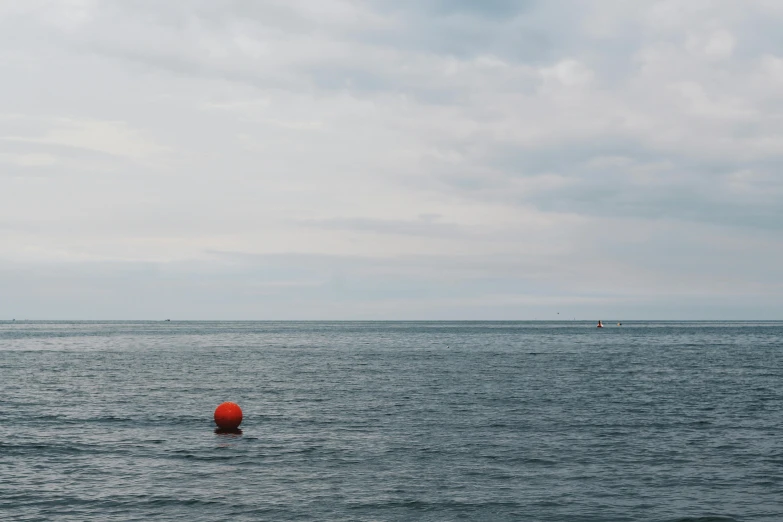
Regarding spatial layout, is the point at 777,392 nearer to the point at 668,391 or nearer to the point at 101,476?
the point at 668,391

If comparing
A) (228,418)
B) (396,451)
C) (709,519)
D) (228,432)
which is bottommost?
(709,519)

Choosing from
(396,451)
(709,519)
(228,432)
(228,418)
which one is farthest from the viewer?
(228,432)

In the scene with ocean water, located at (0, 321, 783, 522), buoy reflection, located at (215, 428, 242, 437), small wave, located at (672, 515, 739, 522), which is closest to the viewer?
small wave, located at (672, 515, 739, 522)

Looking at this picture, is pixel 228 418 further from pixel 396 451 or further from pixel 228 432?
pixel 396 451

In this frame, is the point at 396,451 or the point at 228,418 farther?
the point at 228,418

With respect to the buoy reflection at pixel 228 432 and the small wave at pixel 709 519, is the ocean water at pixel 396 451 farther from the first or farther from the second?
the buoy reflection at pixel 228 432

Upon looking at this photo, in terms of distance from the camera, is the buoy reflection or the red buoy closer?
the buoy reflection

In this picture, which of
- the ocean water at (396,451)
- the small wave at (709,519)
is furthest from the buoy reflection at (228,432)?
the small wave at (709,519)

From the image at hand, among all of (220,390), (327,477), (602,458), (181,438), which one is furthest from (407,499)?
(220,390)

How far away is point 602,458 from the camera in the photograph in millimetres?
30719

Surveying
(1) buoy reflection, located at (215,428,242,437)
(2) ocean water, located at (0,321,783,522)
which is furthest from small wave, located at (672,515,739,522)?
(1) buoy reflection, located at (215,428,242,437)

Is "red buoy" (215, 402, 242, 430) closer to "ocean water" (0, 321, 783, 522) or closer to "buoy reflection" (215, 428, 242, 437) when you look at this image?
"buoy reflection" (215, 428, 242, 437)

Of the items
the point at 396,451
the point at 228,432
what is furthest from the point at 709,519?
the point at 228,432

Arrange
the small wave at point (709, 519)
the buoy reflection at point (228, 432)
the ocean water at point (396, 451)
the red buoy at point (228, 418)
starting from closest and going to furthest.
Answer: the small wave at point (709, 519) → the ocean water at point (396, 451) → the buoy reflection at point (228, 432) → the red buoy at point (228, 418)
